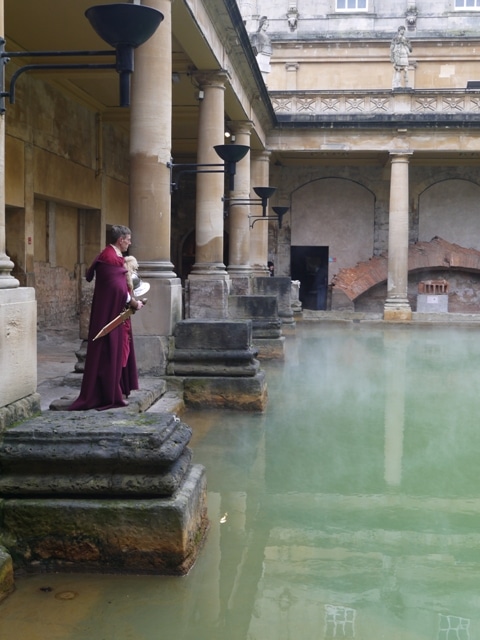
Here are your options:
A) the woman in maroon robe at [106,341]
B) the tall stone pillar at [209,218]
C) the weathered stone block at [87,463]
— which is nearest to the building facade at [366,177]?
the tall stone pillar at [209,218]

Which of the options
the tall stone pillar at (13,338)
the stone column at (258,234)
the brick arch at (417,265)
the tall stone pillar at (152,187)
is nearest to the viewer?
the tall stone pillar at (13,338)

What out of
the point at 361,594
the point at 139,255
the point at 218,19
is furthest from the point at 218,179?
the point at 361,594

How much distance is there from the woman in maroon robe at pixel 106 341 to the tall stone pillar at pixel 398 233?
1648 cm

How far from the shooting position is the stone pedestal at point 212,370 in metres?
7.86

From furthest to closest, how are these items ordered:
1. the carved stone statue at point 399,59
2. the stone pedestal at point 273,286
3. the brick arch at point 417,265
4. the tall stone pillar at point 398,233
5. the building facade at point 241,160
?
the brick arch at point 417,265 → the carved stone statue at point 399,59 → the tall stone pillar at point 398,233 → the stone pedestal at point 273,286 → the building facade at point 241,160

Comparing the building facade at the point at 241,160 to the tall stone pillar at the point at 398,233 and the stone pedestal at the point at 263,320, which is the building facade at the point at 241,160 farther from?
the stone pedestal at the point at 263,320

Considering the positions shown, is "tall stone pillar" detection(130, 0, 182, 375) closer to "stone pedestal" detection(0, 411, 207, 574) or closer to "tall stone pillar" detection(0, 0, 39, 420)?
"tall stone pillar" detection(0, 0, 39, 420)

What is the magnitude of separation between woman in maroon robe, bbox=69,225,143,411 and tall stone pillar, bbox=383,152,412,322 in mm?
16477

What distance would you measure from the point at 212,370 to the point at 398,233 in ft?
46.9

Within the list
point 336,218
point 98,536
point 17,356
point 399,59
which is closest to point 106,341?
point 17,356

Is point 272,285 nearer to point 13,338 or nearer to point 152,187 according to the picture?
point 152,187

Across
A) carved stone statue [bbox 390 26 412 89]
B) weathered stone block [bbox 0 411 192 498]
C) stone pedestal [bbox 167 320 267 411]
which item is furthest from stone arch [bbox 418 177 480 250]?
Answer: weathered stone block [bbox 0 411 192 498]

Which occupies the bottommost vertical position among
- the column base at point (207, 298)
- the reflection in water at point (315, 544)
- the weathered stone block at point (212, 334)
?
the reflection in water at point (315, 544)

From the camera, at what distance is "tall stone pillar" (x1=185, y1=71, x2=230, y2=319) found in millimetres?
11328
